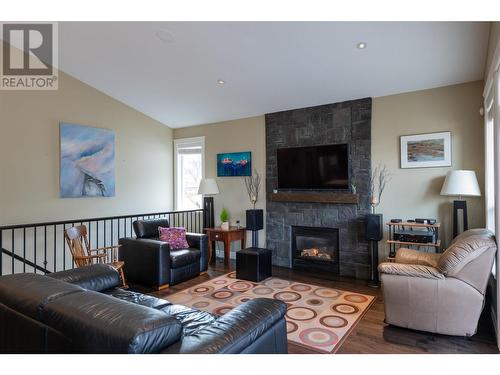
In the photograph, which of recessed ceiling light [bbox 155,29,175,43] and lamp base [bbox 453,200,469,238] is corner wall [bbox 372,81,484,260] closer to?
lamp base [bbox 453,200,469,238]

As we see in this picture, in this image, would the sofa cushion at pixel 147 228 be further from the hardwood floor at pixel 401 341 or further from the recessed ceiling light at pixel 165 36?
the hardwood floor at pixel 401 341

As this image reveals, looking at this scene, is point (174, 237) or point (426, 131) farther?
point (174, 237)

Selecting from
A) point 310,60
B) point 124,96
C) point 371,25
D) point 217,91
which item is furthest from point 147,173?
point 371,25

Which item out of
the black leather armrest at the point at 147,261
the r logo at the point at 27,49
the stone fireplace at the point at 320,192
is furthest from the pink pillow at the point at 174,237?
the r logo at the point at 27,49

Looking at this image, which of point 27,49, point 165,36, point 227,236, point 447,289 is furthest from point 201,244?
point 27,49

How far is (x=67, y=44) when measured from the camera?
12.7ft

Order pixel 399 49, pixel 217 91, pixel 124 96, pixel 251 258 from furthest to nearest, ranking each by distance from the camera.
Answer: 1. pixel 124 96
2. pixel 217 91
3. pixel 251 258
4. pixel 399 49

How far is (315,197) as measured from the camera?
15.1ft

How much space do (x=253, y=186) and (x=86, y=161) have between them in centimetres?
288

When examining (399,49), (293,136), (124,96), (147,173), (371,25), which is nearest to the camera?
(371,25)

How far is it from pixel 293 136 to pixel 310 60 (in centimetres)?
154

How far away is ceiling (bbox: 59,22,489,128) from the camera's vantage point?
298cm

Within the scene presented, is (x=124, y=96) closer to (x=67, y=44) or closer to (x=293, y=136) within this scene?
(x=67, y=44)

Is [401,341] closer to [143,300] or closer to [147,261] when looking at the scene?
[143,300]
